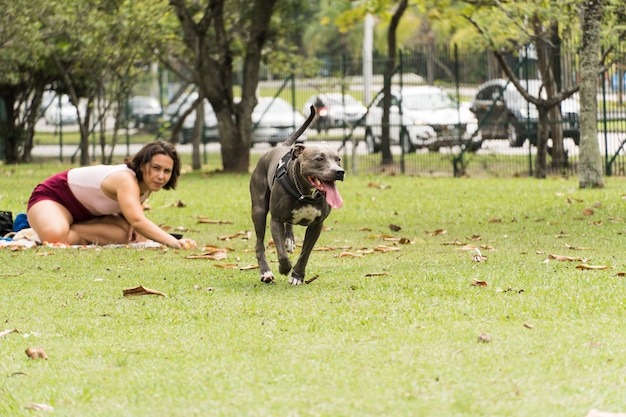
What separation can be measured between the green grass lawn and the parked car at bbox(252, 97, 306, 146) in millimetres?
14493

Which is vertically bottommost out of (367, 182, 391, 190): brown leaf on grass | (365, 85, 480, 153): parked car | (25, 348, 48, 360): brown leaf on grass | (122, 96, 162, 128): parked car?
(25, 348, 48, 360): brown leaf on grass

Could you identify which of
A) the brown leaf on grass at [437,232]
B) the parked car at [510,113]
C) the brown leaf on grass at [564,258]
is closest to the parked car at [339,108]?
the parked car at [510,113]

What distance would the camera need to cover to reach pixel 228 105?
882 inches

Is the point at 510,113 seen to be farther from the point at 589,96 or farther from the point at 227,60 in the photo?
the point at 589,96

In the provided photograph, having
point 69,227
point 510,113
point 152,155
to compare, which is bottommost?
point 69,227

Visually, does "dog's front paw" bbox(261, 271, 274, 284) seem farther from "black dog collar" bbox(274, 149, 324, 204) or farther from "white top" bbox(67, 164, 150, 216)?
"white top" bbox(67, 164, 150, 216)

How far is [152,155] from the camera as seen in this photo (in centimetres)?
1025

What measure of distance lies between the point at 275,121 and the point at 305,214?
18934 millimetres

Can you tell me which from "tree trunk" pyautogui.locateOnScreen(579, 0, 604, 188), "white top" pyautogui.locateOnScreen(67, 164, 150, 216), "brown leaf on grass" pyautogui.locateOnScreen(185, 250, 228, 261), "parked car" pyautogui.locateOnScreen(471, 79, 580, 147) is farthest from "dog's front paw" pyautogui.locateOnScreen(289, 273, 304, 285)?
"parked car" pyautogui.locateOnScreen(471, 79, 580, 147)

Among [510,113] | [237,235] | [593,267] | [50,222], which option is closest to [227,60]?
[510,113]

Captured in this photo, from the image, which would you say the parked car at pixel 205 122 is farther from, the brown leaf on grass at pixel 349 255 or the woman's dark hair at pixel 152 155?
the brown leaf on grass at pixel 349 255

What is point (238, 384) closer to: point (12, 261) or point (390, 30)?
point (12, 261)

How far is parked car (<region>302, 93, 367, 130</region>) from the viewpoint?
24656 mm

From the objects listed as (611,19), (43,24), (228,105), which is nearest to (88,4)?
(43,24)
